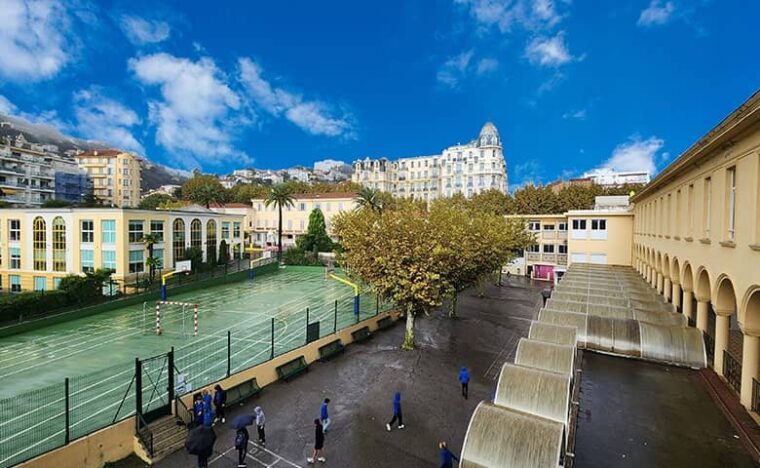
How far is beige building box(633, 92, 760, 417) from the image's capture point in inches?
460

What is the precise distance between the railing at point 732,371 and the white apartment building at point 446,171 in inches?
3384

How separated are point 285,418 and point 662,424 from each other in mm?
13267

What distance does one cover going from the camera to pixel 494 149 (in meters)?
115

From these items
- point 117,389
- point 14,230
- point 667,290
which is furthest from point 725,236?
point 14,230

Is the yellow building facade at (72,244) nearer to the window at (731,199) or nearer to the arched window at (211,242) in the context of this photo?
the arched window at (211,242)

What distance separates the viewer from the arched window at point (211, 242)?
55.5 metres

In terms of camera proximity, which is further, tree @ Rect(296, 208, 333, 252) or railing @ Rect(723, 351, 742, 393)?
tree @ Rect(296, 208, 333, 252)

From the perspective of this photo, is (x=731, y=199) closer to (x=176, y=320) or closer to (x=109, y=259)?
(x=176, y=320)

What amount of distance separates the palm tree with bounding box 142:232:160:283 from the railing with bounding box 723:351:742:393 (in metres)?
46.3

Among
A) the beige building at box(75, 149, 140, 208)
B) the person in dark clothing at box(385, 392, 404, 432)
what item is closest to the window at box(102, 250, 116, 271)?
the person in dark clothing at box(385, 392, 404, 432)

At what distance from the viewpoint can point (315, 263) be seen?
64.0 metres

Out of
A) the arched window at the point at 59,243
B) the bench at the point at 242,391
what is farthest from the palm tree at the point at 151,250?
the bench at the point at 242,391

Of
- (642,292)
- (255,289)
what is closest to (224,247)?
(255,289)

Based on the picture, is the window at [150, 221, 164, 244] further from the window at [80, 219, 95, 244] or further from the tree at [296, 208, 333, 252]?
the tree at [296, 208, 333, 252]
